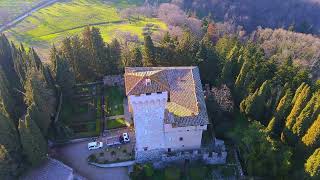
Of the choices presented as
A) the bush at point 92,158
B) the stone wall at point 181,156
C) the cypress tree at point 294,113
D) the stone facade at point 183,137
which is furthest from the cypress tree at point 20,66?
the cypress tree at point 294,113

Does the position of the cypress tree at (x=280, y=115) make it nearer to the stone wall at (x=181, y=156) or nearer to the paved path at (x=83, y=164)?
the stone wall at (x=181, y=156)

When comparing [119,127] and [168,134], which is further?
[119,127]

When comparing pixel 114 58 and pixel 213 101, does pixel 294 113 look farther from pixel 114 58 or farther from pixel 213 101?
pixel 114 58

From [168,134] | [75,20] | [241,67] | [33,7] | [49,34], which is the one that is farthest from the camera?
[33,7]

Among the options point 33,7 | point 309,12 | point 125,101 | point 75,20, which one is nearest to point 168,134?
point 125,101

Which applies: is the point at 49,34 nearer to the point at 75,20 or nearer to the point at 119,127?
the point at 75,20

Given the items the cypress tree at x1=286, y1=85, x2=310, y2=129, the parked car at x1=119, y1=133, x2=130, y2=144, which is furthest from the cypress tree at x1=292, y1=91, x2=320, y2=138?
the parked car at x1=119, y1=133, x2=130, y2=144
